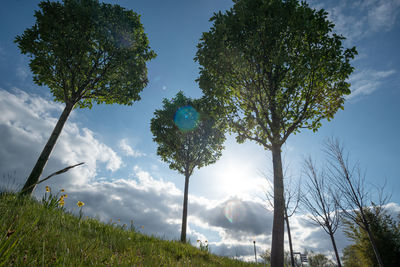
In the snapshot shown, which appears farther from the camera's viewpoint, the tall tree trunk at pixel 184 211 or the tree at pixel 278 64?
the tall tree trunk at pixel 184 211

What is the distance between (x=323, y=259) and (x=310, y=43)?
5832 centimetres

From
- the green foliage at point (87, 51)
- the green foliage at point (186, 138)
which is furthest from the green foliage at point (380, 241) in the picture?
the green foliage at point (87, 51)

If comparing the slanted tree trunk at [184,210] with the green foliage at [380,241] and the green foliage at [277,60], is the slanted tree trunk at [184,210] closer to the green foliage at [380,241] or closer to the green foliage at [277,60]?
the green foliage at [277,60]

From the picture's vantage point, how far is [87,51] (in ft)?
29.3

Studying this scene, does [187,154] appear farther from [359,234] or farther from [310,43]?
[359,234]

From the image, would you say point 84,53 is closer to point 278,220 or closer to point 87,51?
point 87,51

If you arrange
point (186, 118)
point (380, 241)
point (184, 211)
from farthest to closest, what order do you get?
point (380, 241), point (186, 118), point (184, 211)

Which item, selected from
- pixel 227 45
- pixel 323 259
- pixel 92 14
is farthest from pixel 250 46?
pixel 323 259

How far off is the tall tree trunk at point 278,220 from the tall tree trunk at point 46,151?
29.4 feet

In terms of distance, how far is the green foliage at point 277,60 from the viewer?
22.5 feet

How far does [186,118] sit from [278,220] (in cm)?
1000

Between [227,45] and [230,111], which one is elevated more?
[227,45]

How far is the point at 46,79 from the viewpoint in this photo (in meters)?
8.77

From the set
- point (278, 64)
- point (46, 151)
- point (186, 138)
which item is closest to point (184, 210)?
point (186, 138)
